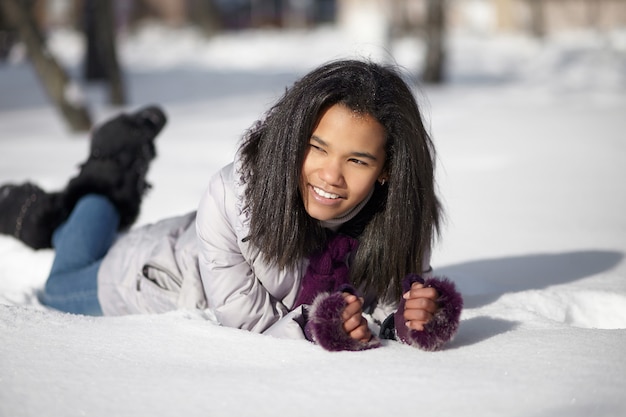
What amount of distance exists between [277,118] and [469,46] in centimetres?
1659

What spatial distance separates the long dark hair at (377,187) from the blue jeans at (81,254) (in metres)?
0.89

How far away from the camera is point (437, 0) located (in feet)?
35.5

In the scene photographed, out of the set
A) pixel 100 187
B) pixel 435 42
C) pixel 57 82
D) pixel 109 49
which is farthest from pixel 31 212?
pixel 435 42

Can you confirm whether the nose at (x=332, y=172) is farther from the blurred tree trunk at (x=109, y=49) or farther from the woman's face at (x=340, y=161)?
the blurred tree trunk at (x=109, y=49)

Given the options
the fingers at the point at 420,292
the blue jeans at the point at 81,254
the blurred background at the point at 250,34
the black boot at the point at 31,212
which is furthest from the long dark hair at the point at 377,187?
the blurred background at the point at 250,34

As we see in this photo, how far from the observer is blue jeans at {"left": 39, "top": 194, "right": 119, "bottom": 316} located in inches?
105

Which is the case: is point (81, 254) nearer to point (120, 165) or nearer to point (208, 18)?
point (120, 165)

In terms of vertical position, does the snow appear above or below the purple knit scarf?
below

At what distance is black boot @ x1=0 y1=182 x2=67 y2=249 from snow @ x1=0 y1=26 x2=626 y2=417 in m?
0.07

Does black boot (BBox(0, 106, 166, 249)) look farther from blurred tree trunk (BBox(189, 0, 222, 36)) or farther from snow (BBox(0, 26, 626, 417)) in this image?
blurred tree trunk (BBox(189, 0, 222, 36))

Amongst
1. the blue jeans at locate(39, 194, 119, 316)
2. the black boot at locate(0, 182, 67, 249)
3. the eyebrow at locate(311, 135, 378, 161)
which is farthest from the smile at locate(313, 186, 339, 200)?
the black boot at locate(0, 182, 67, 249)

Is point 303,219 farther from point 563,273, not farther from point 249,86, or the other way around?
point 249,86

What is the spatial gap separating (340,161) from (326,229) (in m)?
0.30

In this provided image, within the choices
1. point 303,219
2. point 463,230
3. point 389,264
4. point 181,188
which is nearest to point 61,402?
point 303,219
